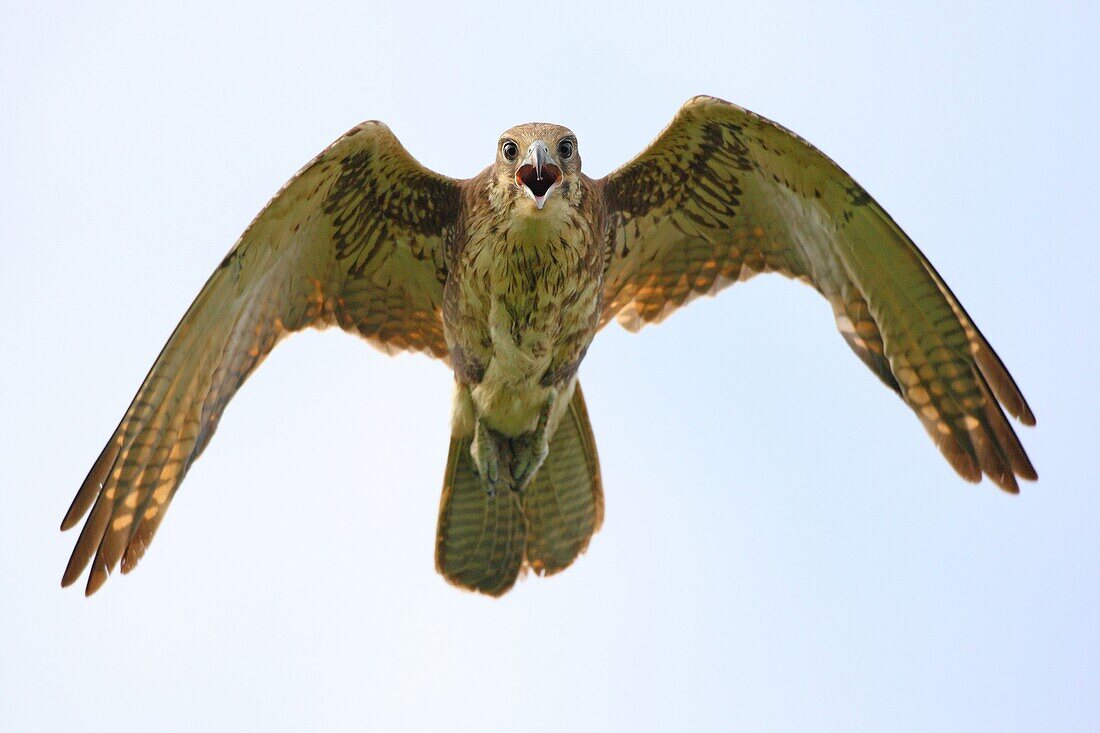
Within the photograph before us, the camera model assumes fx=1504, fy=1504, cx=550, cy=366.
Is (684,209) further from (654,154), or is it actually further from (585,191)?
(585,191)

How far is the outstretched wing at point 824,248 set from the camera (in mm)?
7547

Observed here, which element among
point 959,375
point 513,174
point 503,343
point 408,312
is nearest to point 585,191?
point 513,174

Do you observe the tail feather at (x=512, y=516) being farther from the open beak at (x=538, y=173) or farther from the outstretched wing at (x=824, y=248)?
the open beak at (x=538, y=173)

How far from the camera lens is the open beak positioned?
6.94 metres

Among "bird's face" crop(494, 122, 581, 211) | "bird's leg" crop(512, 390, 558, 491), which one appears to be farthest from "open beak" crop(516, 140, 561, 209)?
"bird's leg" crop(512, 390, 558, 491)

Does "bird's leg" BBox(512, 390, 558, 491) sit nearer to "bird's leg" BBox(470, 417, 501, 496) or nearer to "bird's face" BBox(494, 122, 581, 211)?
"bird's leg" BBox(470, 417, 501, 496)

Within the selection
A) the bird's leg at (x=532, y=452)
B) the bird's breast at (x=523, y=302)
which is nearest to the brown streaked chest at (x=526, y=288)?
the bird's breast at (x=523, y=302)

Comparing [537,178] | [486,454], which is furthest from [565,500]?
[537,178]

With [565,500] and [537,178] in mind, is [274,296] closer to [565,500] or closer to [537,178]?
[537,178]

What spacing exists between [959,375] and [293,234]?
3.49m

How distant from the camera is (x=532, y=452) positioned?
8.14 metres

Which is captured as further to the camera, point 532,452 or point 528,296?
point 532,452

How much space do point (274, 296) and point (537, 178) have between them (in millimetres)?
1646

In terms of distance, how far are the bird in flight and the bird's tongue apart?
0.01 meters
